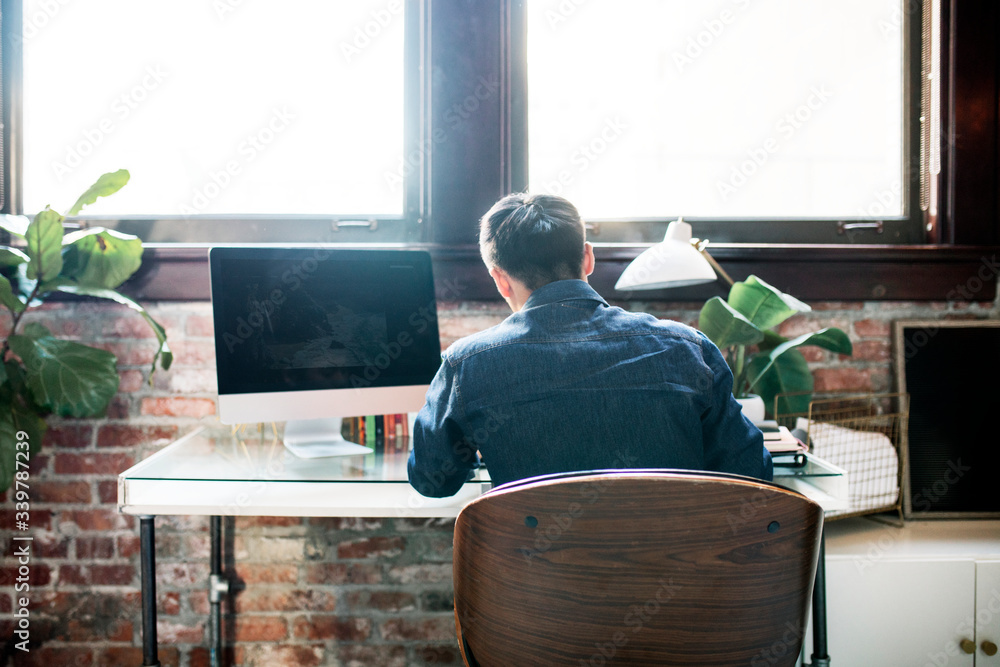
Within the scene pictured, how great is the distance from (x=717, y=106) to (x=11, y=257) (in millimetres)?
2082

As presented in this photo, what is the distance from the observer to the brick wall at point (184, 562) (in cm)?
192

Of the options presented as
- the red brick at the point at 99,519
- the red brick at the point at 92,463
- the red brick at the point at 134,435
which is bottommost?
the red brick at the point at 99,519

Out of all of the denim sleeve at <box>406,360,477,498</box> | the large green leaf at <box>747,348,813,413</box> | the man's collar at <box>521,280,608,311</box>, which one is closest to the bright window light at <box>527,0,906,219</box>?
the large green leaf at <box>747,348,813,413</box>

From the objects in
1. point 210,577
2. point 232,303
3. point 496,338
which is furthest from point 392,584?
point 496,338

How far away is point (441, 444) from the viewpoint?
1.13 meters

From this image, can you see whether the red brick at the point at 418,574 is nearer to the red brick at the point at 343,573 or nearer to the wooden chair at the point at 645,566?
the red brick at the point at 343,573

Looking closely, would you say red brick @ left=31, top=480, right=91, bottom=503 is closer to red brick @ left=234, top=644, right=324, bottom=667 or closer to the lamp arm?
red brick @ left=234, top=644, right=324, bottom=667

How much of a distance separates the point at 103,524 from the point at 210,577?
1.27ft

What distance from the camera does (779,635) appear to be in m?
0.82

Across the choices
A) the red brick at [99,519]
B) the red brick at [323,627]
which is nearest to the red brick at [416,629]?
the red brick at [323,627]

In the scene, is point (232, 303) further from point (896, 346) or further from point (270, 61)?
point (896, 346)

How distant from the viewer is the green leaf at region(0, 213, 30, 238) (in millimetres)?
1592

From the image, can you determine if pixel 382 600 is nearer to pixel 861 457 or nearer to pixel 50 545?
pixel 50 545

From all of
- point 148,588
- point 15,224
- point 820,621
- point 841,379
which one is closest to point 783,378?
point 841,379
